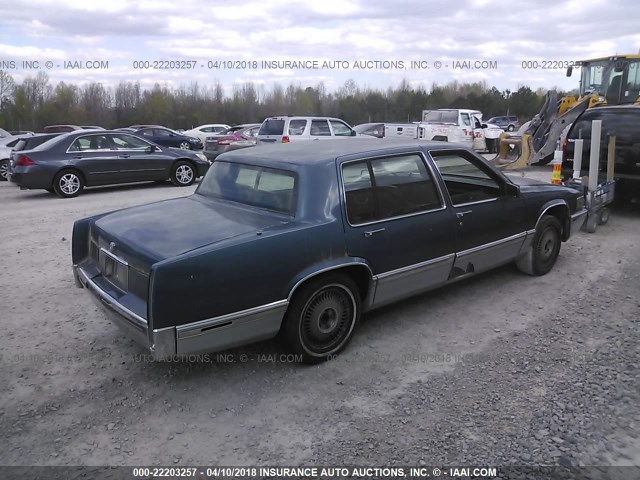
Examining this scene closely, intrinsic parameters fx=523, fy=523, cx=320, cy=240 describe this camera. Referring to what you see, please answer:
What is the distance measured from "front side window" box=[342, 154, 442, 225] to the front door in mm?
264

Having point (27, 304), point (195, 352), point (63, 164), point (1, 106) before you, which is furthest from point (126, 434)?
point (1, 106)

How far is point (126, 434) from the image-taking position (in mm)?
3131

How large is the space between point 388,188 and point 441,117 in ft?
62.7

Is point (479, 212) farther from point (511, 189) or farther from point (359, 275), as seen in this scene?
point (359, 275)

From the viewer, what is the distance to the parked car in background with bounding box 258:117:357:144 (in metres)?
15.8

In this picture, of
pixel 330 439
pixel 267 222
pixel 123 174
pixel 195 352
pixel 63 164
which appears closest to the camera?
pixel 330 439

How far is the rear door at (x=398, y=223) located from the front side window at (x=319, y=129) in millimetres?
11698

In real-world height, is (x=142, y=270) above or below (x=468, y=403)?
above

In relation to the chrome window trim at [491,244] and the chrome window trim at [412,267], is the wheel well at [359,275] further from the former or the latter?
the chrome window trim at [491,244]

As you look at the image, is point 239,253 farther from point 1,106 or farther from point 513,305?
point 1,106

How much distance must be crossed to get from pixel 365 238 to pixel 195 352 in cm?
151

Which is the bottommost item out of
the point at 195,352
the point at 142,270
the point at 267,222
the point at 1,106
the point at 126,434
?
the point at 126,434

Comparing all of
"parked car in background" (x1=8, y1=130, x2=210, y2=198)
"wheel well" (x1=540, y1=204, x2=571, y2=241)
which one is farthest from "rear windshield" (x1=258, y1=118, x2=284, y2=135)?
"wheel well" (x1=540, y1=204, x2=571, y2=241)

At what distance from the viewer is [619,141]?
8.59m
